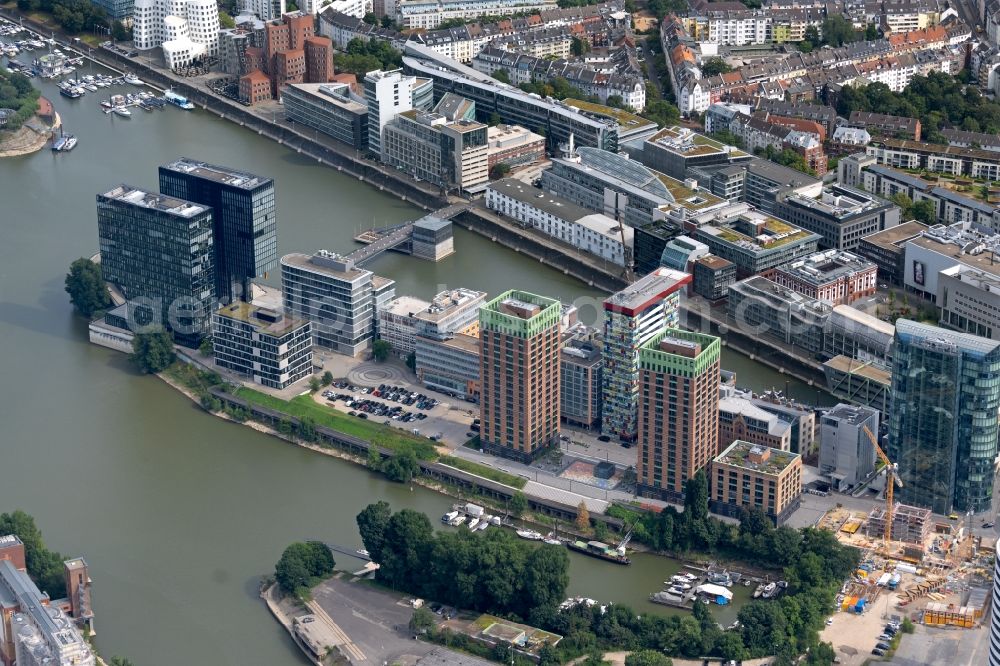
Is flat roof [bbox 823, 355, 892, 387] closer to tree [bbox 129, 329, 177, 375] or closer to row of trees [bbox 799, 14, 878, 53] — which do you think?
tree [bbox 129, 329, 177, 375]

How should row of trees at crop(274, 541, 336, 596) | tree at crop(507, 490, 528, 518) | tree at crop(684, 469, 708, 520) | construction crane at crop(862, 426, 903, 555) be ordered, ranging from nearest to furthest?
row of trees at crop(274, 541, 336, 596) → tree at crop(684, 469, 708, 520) → construction crane at crop(862, 426, 903, 555) → tree at crop(507, 490, 528, 518)

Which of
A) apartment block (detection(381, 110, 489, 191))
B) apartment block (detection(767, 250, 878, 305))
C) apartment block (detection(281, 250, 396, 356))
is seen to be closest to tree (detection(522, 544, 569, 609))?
apartment block (detection(281, 250, 396, 356))

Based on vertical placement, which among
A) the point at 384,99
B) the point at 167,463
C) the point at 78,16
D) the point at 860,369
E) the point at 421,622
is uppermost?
the point at 78,16

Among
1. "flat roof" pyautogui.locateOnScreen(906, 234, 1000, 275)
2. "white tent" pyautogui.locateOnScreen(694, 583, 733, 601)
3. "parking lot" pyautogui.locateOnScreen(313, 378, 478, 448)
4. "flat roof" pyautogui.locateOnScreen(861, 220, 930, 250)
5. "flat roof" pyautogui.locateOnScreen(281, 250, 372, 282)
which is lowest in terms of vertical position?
"white tent" pyautogui.locateOnScreen(694, 583, 733, 601)

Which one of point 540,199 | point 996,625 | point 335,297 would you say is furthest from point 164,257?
point 996,625

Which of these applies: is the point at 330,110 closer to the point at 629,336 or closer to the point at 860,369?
the point at 629,336

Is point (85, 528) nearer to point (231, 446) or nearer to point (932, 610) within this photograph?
point (231, 446)

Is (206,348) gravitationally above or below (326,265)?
below

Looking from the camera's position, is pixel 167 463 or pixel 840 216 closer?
pixel 167 463
